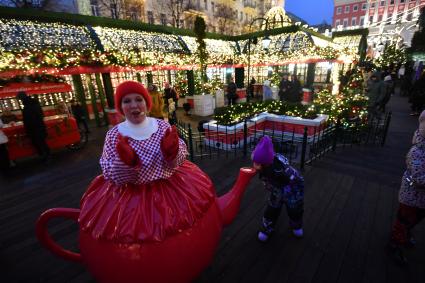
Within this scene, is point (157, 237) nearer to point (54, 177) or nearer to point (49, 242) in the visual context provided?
point (49, 242)

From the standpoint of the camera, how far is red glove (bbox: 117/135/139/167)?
137cm

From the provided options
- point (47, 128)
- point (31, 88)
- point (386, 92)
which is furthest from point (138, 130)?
point (386, 92)

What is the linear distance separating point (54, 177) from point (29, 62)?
4935 mm

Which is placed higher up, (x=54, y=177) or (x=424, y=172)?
(x=424, y=172)

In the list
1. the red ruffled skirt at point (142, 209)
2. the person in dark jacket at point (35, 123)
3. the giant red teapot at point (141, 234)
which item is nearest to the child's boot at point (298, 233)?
Answer: the giant red teapot at point (141, 234)

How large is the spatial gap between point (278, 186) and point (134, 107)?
6.74 feet

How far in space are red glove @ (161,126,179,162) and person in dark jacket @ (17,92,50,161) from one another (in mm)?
6570

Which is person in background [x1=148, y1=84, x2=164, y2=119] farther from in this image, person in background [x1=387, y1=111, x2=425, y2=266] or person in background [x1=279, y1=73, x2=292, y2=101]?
person in background [x1=279, y1=73, x2=292, y2=101]

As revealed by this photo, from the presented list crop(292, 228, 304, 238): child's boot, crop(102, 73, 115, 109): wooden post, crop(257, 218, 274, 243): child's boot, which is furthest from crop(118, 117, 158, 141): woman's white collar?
crop(102, 73, 115, 109): wooden post

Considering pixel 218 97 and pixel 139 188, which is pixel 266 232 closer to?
pixel 139 188

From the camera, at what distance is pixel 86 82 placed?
12.8m

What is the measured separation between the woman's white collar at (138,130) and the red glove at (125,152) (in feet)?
0.56

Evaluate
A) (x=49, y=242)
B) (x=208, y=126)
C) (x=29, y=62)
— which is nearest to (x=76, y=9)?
(x=29, y=62)

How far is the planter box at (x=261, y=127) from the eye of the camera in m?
6.90
